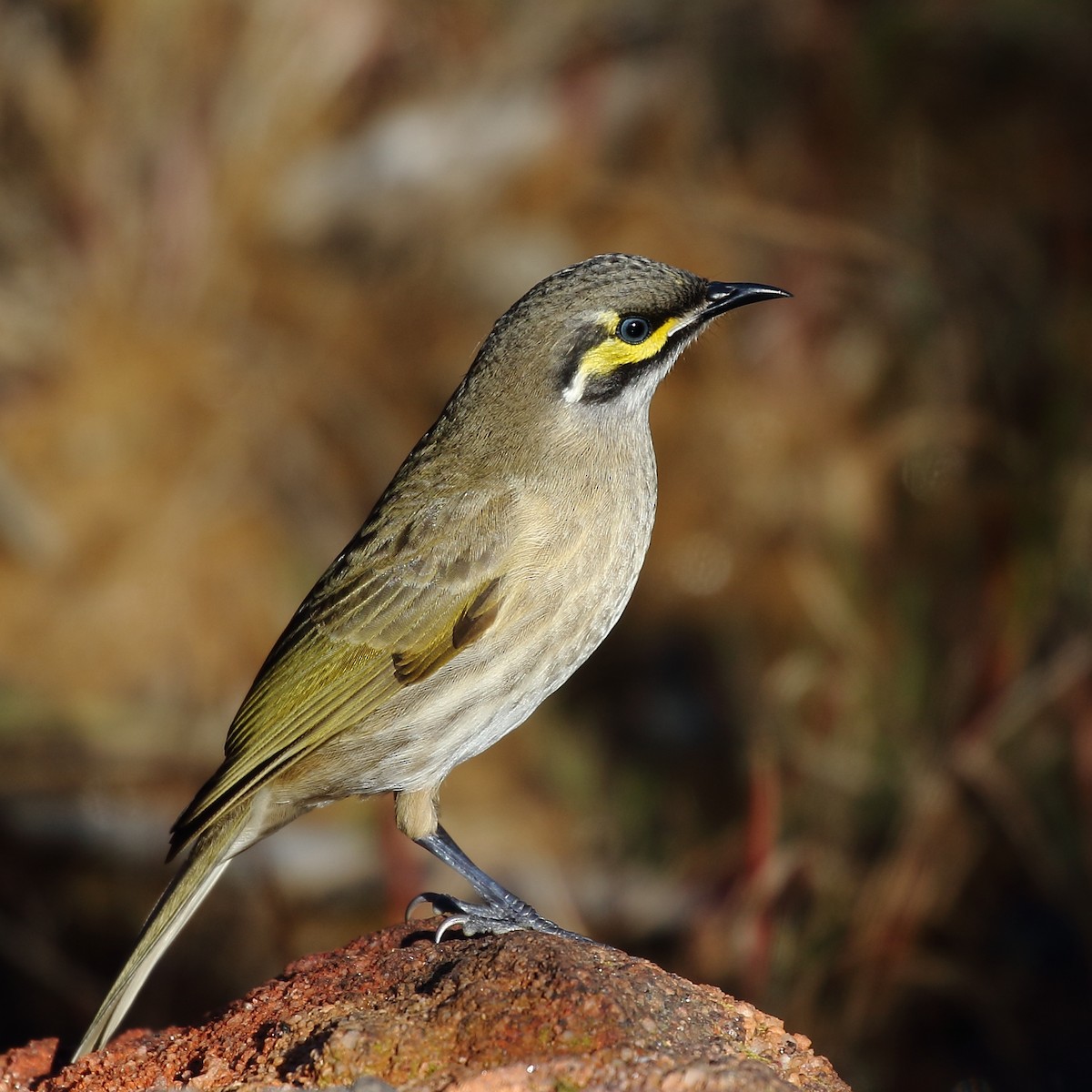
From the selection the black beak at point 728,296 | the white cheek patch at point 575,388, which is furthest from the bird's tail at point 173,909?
the black beak at point 728,296

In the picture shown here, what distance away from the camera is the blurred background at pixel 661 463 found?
291 inches

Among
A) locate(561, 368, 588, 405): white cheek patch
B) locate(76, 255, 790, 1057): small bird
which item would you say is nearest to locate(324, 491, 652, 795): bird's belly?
locate(76, 255, 790, 1057): small bird

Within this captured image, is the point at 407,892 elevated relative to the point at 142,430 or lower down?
lower down

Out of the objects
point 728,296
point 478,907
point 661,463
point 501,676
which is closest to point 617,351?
point 728,296

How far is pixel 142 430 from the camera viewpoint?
34.0 ft

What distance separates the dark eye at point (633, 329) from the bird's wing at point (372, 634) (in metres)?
0.67

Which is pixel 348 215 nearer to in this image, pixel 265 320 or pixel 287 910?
pixel 265 320

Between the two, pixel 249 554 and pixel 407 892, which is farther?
pixel 249 554

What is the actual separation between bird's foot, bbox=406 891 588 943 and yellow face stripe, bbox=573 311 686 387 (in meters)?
1.73

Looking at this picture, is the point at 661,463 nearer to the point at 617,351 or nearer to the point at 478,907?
the point at 617,351

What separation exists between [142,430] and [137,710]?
87.3 inches

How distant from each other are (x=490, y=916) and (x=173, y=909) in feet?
3.27

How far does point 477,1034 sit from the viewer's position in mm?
3643

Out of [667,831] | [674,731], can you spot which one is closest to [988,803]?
[667,831]
